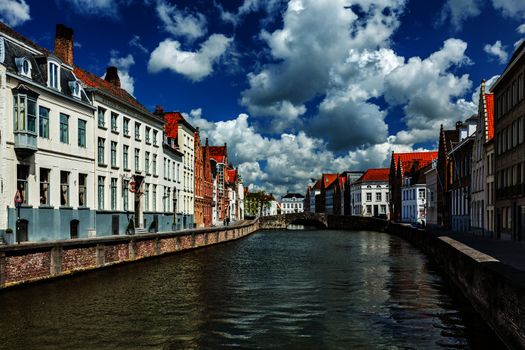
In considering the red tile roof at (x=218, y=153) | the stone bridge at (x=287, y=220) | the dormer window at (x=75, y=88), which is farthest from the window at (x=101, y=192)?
the stone bridge at (x=287, y=220)

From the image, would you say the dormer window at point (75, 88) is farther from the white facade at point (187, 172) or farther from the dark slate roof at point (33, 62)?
the white facade at point (187, 172)

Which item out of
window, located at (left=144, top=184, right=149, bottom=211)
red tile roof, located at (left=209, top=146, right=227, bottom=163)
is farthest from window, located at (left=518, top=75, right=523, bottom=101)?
red tile roof, located at (left=209, top=146, right=227, bottom=163)

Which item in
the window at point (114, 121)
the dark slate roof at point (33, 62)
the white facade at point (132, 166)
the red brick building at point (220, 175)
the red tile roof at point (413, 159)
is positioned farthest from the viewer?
the red tile roof at point (413, 159)

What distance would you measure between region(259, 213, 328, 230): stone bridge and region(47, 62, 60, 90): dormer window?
83.7 m

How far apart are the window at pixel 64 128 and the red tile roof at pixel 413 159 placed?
3254 inches

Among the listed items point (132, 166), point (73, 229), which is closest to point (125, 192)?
point (132, 166)

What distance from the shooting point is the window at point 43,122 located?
3256 centimetres

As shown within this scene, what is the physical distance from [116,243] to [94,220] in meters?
10.1

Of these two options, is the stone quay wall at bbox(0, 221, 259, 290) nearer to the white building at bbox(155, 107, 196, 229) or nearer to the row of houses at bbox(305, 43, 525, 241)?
the white building at bbox(155, 107, 196, 229)

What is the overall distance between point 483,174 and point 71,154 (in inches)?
1439

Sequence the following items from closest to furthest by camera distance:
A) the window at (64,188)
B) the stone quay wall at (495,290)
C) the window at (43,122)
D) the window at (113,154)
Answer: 1. the stone quay wall at (495,290)
2. the window at (43,122)
3. the window at (64,188)
4. the window at (113,154)

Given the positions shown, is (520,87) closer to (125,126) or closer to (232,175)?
(125,126)

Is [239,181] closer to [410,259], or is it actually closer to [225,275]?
[410,259]

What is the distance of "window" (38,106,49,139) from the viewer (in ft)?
107
